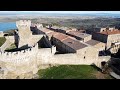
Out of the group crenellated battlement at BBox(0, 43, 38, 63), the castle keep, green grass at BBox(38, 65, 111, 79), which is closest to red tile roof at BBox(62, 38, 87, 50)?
the castle keep

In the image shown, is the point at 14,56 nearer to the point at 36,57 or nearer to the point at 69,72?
the point at 36,57

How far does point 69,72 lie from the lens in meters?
19.1

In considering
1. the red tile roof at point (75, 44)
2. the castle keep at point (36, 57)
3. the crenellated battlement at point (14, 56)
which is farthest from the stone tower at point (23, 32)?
the crenellated battlement at point (14, 56)

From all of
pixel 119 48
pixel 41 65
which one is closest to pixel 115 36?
pixel 119 48

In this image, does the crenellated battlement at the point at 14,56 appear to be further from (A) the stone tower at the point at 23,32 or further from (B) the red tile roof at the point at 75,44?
(A) the stone tower at the point at 23,32

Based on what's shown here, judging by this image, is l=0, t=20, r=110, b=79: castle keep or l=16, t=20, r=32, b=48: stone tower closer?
l=0, t=20, r=110, b=79: castle keep

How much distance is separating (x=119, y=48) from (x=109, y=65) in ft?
29.0

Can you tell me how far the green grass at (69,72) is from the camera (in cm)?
1814

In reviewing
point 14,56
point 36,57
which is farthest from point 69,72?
point 14,56

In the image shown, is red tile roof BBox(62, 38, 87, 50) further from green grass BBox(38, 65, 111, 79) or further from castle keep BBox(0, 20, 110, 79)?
green grass BBox(38, 65, 111, 79)

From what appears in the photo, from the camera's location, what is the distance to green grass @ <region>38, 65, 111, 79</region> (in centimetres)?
1814

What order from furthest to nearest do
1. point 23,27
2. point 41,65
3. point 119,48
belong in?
point 119,48 < point 23,27 < point 41,65
